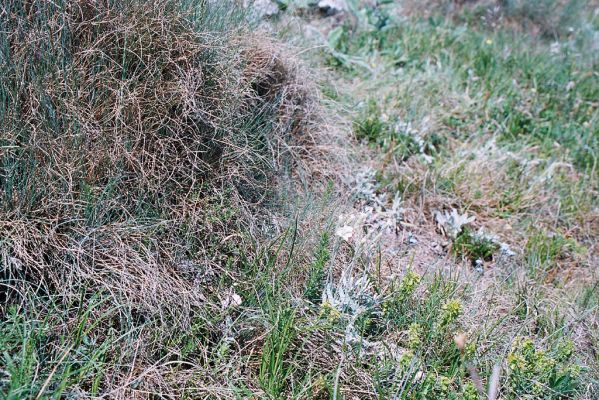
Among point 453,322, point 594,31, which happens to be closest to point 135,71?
point 453,322

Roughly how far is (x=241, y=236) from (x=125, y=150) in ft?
1.85

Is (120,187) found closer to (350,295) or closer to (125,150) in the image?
(125,150)

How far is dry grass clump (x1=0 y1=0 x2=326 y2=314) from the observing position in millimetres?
2109

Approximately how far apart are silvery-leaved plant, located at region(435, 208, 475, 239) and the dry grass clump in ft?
3.09

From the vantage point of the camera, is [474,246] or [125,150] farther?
[474,246]

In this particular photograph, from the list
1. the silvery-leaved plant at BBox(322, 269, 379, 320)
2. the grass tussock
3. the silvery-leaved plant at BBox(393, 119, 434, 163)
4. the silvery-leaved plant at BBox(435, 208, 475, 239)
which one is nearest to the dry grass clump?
the grass tussock

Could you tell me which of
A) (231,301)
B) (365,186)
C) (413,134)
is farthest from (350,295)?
(413,134)

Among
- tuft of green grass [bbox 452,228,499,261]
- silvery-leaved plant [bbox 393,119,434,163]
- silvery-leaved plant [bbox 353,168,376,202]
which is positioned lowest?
tuft of green grass [bbox 452,228,499,261]

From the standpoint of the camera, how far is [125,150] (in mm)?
2281

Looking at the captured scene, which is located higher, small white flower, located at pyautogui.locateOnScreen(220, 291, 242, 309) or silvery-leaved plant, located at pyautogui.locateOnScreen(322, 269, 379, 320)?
silvery-leaved plant, located at pyautogui.locateOnScreen(322, 269, 379, 320)

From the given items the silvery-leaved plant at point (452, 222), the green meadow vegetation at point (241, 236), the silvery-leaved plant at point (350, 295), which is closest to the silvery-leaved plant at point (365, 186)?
the green meadow vegetation at point (241, 236)

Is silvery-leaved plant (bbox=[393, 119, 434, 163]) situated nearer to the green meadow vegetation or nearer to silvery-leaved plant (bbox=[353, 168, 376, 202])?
the green meadow vegetation

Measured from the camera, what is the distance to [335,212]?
2.69 meters

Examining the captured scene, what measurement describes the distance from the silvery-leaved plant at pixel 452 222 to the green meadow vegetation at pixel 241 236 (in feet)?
0.05
